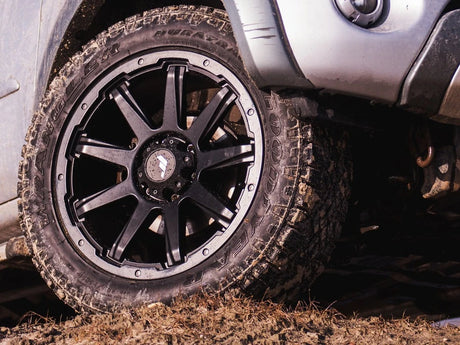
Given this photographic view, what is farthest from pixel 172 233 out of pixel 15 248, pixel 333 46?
pixel 15 248

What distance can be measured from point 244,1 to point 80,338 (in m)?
1.25

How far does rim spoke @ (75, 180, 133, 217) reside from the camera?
3.11 metres

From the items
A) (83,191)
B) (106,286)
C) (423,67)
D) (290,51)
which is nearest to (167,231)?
(106,286)

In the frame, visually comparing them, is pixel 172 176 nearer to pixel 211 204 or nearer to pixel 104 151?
pixel 211 204

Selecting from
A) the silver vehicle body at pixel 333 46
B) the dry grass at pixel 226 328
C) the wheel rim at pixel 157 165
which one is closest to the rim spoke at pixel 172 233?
the wheel rim at pixel 157 165

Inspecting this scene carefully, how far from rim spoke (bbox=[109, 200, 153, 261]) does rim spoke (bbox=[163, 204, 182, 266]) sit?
96 mm

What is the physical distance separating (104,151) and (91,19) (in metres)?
0.71

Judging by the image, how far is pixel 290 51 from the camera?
260 centimetres

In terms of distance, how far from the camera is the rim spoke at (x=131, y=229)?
3.06m

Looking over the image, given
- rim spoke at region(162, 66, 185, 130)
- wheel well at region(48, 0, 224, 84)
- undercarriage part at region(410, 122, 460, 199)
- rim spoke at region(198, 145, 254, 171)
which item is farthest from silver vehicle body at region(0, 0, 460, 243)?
wheel well at region(48, 0, 224, 84)

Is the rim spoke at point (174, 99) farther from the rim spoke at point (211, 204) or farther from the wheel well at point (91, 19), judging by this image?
the wheel well at point (91, 19)

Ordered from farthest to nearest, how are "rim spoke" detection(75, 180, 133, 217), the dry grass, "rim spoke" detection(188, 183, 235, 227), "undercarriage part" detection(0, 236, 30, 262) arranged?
"undercarriage part" detection(0, 236, 30, 262) → "rim spoke" detection(75, 180, 133, 217) → "rim spoke" detection(188, 183, 235, 227) → the dry grass

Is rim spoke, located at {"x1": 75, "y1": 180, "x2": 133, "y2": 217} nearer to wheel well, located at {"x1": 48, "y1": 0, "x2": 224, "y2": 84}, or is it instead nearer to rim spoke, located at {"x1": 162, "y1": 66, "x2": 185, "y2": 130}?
rim spoke, located at {"x1": 162, "y1": 66, "x2": 185, "y2": 130}

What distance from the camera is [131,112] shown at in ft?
10.4
